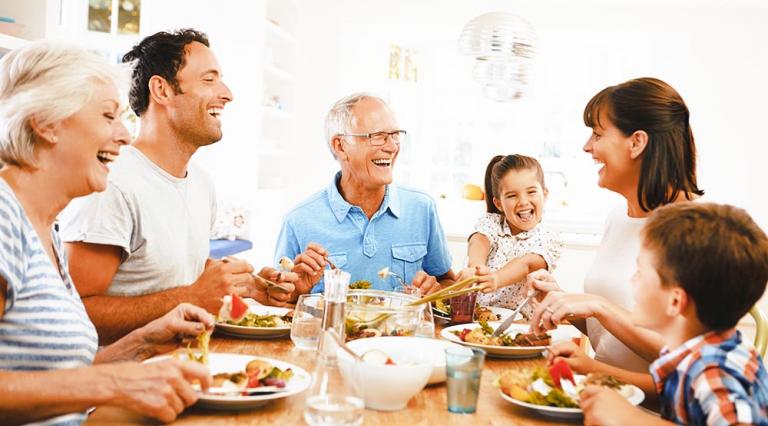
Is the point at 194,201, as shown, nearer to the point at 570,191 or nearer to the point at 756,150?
the point at 570,191

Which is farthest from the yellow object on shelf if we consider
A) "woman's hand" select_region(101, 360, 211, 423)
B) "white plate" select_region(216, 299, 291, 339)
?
"woman's hand" select_region(101, 360, 211, 423)

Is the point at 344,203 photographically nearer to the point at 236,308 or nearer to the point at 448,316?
the point at 448,316

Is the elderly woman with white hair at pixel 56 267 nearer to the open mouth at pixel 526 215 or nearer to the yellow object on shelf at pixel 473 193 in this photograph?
the open mouth at pixel 526 215

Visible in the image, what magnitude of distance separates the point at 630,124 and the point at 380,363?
1.07m

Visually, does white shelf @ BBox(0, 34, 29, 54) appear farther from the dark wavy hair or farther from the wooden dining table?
the wooden dining table

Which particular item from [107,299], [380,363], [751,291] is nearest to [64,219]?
[107,299]

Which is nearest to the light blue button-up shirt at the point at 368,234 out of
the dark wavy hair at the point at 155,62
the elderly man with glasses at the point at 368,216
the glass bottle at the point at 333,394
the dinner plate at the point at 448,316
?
the elderly man with glasses at the point at 368,216

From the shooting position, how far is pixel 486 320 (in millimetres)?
2375

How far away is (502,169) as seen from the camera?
328 centimetres

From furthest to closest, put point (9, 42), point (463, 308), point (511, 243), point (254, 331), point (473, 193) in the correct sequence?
1. point (473, 193)
2. point (511, 243)
3. point (9, 42)
4. point (463, 308)
5. point (254, 331)

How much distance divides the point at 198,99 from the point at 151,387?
1480mm

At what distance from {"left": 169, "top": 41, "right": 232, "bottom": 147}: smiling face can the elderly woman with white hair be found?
0.80 meters

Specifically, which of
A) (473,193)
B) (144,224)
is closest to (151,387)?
(144,224)

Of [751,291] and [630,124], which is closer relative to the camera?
[751,291]
